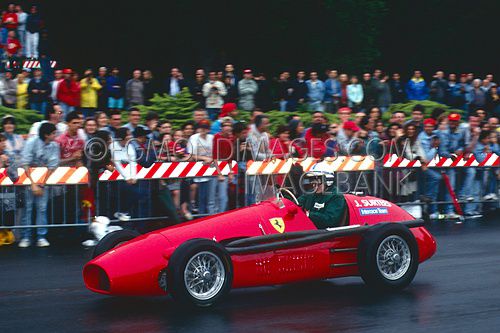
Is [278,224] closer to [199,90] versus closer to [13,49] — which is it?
[199,90]

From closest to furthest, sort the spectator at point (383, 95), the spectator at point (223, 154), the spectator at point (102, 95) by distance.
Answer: the spectator at point (223, 154)
the spectator at point (102, 95)
the spectator at point (383, 95)

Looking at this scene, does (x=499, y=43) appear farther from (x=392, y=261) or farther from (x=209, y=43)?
(x=392, y=261)

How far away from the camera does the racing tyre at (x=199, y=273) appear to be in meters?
9.39

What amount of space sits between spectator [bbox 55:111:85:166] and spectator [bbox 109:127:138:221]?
472mm

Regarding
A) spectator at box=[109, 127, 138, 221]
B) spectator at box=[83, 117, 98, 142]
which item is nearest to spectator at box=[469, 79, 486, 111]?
spectator at box=[109, 127, 138, 221]

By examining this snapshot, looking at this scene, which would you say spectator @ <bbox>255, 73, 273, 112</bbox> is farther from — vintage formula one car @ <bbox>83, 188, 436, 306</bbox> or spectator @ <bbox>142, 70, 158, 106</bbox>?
vintage formula one car @ <bbox>83, 188, 436, 306</bbox>

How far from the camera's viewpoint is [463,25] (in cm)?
2892

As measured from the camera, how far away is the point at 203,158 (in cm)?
1599

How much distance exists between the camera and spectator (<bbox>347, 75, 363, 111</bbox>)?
22.0 m

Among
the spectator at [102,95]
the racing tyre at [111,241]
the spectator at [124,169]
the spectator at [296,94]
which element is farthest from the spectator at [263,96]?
the racing tyre at [111,241]

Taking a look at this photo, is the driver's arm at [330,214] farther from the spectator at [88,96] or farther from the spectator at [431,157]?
the spectator at [88,96]

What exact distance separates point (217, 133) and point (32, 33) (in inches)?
298

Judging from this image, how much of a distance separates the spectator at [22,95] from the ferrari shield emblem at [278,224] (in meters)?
9.30

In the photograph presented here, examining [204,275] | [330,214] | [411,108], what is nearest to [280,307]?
[204,275]
